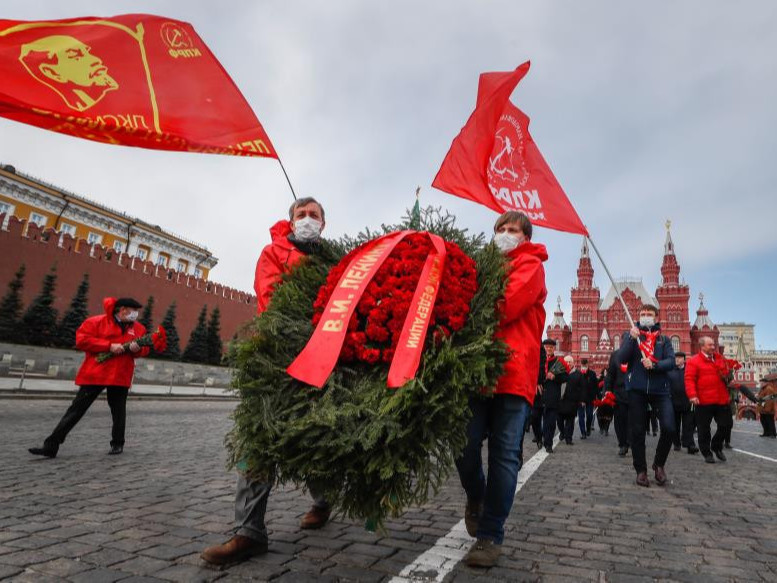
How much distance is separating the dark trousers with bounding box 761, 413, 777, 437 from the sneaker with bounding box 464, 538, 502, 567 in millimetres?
15370

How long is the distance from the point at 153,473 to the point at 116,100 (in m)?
3.54

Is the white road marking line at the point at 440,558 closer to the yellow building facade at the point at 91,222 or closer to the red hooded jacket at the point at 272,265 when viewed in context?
the red hooded jacket at the point at 272,265

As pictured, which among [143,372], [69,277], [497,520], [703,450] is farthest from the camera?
[69,277]

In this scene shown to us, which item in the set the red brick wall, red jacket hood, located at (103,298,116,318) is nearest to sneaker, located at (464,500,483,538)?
red jacket hood, located at (103,298,116,318)

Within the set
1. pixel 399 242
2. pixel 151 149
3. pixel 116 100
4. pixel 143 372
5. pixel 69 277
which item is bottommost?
pixel 143 372

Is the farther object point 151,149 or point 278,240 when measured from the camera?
point 151,149

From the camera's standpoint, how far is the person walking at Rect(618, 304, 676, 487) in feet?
19.0

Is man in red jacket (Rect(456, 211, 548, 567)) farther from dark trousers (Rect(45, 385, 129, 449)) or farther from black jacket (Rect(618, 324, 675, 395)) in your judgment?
dark trousers (Rect(45, 385, 129, 449))

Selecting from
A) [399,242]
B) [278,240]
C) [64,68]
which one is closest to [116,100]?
[64,68]

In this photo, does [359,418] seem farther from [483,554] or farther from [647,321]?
[647,321]

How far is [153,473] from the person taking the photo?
16.3 ft

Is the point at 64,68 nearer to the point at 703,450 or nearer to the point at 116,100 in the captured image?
the point at 116,100

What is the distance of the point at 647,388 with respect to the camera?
6.02 m

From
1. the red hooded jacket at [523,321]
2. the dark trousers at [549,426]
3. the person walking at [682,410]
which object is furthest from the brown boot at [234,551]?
the person walking at [682,410]
